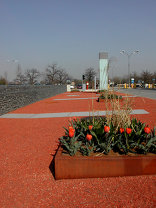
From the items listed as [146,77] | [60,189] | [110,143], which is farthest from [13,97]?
[146,77]

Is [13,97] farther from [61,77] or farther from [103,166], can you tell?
[61,77]

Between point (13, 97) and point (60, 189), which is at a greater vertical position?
point (13, 97)

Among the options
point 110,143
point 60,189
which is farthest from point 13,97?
point 60,189

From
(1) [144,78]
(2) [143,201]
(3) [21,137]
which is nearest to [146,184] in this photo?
(2) [143,201]

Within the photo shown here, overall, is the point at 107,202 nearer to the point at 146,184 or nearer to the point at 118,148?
the point at 146,184

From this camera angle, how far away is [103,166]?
3.07m

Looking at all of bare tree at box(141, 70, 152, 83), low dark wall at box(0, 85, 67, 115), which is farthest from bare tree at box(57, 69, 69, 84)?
low dark wall at box(0, 85, 67, 115)

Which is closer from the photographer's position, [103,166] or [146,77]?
[103,166]

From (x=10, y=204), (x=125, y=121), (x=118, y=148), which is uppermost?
(x=125, y=121)

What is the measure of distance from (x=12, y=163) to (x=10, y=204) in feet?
4.35

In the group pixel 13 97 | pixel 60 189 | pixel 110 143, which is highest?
pixel 13 97

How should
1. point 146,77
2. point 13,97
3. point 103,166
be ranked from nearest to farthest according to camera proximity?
point 103,166, point 13,97, point 146,77

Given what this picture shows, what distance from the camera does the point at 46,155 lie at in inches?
166

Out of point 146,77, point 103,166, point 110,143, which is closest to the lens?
point 103,166
